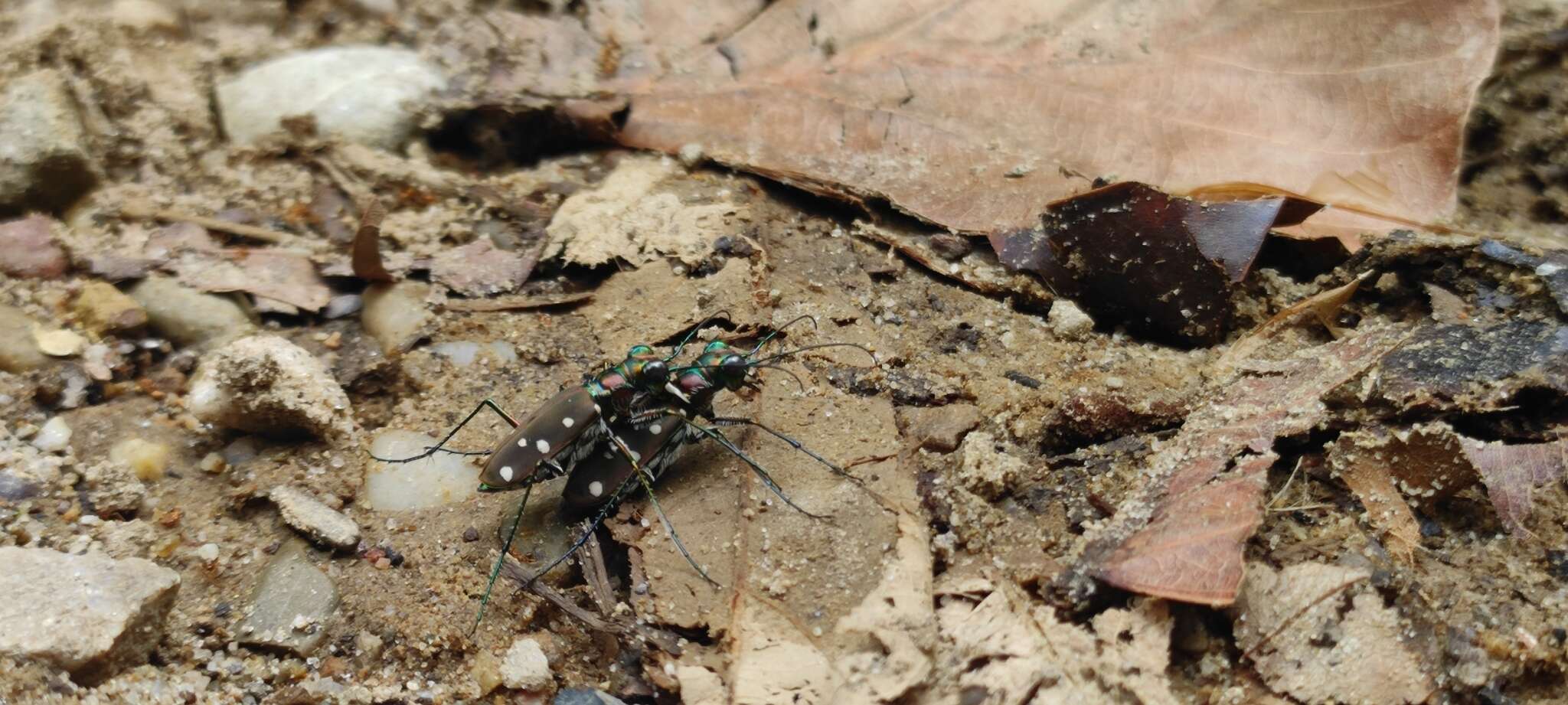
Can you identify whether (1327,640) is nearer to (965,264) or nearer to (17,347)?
(965,264)

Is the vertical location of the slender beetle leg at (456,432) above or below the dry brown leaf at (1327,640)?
below

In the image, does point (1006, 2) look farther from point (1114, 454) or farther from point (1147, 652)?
point (1147, 652)

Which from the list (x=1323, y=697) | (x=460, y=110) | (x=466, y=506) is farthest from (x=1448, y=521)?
(x=460, y=110)

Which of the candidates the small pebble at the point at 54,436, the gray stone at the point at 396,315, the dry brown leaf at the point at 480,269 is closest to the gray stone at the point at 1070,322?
the dry brown leaf at the point at 480,269

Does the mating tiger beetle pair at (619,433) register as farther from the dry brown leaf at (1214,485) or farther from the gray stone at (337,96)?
the gray stone at (337,96)

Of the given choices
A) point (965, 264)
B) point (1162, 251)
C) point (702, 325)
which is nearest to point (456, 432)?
point (702, 325)

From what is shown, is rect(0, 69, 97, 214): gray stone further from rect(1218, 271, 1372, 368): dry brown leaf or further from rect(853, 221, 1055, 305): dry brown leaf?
rect(1218, 271, 1372, 368): dry brown leaf

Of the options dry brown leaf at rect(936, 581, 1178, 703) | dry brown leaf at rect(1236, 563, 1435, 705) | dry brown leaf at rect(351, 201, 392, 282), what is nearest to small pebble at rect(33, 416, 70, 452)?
dry brown leaf at rect(351, 201, 392, 282)
